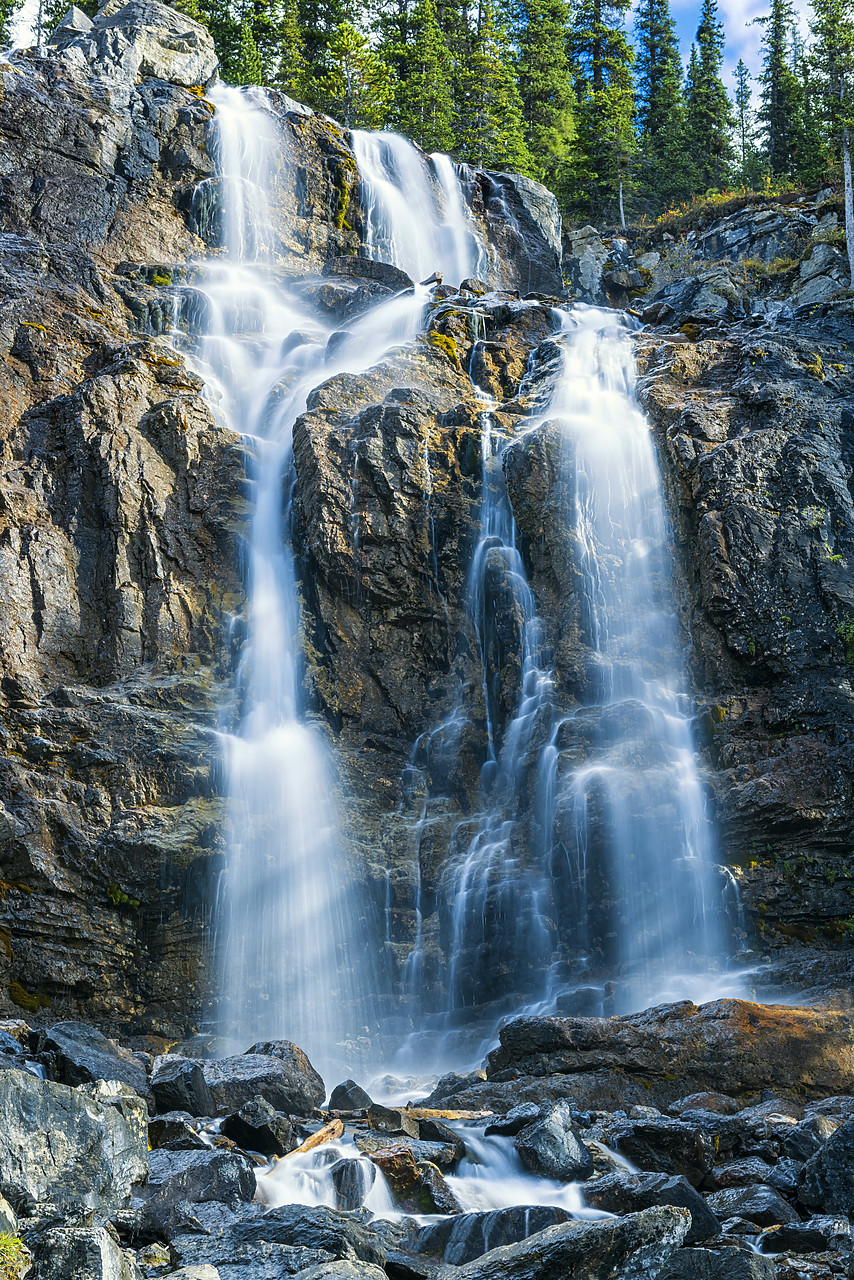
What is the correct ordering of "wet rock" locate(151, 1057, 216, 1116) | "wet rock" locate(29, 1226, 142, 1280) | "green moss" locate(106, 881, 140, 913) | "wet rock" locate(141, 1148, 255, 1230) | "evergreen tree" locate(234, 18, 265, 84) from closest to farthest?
"wet rock" locate(29, 1226, 142, 1280) → "wet rock" locate(141, 1148, 255, 1230) → "wet rock" locate(151, 1057, 216, 1116) → "green moss" locate(106, 881, 140, 913) → "evergreen tree" locate(234, 18, 265, 84)

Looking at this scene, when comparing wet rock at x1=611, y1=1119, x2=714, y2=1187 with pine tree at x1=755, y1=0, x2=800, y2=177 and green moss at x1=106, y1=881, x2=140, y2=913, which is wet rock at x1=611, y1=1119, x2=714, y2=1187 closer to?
green moss at x1=106, y1=881, x2=140, y2=913

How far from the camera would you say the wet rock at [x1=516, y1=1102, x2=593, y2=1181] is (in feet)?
26.5

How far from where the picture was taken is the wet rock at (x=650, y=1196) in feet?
21.3

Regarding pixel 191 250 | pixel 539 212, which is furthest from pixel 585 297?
pixel 191 250

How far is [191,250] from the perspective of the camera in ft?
93.2

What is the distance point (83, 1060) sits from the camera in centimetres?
906

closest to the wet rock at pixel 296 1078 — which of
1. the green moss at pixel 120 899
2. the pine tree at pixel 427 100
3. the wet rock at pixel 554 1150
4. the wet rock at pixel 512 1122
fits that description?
the wet rock at pixel 512 1122

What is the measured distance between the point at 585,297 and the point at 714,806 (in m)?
26.8

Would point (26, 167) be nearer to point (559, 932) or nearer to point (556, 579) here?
point (556, 579)

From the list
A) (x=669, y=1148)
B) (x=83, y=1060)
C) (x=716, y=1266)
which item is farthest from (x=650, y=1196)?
(x=83, y=1060)

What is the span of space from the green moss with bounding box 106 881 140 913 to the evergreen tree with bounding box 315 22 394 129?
32188 mm

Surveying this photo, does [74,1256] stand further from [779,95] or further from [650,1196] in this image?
[779,95]

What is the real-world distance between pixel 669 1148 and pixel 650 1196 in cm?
153

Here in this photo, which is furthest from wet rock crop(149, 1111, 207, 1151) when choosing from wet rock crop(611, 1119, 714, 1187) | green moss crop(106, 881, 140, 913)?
green moss crop(106, 881, 140, 913)
